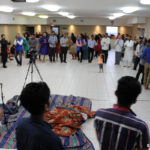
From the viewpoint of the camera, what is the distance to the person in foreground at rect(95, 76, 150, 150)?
4.29 ft

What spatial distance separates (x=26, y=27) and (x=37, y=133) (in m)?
17.9

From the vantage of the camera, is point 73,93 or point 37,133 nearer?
point 37,133

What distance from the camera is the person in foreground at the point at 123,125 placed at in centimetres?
131

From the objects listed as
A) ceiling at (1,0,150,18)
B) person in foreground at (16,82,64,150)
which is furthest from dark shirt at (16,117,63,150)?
ceiling at (1,0,150,18)

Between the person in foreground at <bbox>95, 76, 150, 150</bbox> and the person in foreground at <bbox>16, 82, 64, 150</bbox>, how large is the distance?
32cm

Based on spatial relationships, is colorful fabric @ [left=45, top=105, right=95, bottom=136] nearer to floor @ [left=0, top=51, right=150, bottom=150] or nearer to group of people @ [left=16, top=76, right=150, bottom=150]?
floor @ [left=0, top=51, right=150, bottom=150]

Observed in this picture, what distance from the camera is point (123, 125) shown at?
1.31 meters

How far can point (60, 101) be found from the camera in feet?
15.7

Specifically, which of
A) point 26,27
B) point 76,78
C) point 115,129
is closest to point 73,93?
point 76,78

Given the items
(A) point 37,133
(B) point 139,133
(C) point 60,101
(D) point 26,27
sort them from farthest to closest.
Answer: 1. (D) point 26,27
2. (C) point 60,101
3. (B) point 139,133
4. (A) point 37,133

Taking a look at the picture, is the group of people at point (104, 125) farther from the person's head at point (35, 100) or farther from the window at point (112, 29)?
the window at point (112, 29)

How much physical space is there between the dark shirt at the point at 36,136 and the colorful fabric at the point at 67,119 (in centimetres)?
219

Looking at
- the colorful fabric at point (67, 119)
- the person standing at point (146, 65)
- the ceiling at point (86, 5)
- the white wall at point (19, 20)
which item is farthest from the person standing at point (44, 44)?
the colorful fabric at point (67, 119)

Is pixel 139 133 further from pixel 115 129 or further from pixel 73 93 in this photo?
pixel 73 93
